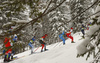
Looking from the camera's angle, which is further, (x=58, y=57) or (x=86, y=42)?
(x=58, y=57)

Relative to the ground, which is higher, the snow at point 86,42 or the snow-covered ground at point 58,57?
the snow at point 86,42

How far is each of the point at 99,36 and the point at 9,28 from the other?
1510mm

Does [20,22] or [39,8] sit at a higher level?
[39,8]

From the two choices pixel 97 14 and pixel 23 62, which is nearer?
pixel 97 14

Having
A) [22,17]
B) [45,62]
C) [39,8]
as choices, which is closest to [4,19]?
[22,17]

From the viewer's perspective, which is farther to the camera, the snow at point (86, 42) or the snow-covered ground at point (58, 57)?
the snow-covered ground at point (58, 57)

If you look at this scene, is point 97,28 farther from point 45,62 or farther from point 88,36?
point 45,62

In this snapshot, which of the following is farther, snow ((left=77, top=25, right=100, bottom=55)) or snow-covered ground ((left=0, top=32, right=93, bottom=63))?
snow-covered ground ((left=0, top=32, right=93, bottom=63))

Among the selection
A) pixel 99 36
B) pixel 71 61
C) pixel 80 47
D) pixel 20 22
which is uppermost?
pixel 20 22

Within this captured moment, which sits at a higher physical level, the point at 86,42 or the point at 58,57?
the point at 86,42

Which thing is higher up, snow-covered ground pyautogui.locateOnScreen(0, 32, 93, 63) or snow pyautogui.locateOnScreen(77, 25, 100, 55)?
snow pyautogui.locateOnScreen(77, 25, 100, 55)

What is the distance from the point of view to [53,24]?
66.1 feet

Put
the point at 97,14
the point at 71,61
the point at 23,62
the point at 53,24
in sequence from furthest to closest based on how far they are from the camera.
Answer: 1. the point at 53,24
2. the point at 23,62
3. the point at 71,61
4. the point at 97,14

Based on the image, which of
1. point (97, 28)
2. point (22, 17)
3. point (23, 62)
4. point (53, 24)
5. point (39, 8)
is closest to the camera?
point (97, 28)
